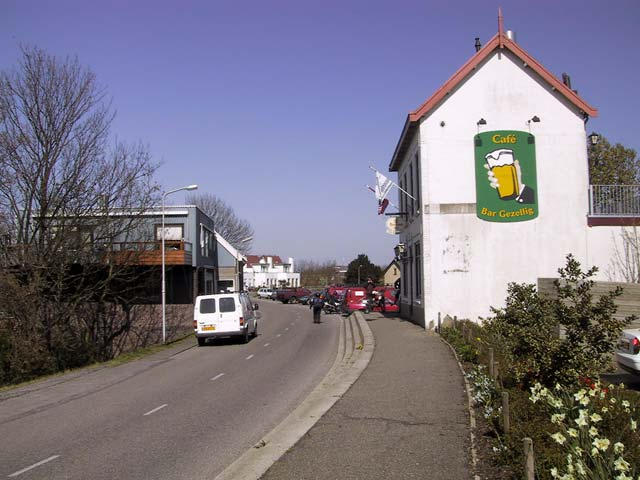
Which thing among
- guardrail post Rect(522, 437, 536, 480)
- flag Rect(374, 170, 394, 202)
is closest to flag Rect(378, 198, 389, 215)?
flag Rect(374, 170, 394, 202)

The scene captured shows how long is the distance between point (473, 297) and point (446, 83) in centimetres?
779

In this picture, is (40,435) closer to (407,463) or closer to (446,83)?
(407,463)

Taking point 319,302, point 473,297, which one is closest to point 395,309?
point 319,302

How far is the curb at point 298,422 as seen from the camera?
682cm

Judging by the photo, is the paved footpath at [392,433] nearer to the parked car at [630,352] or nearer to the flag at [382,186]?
the parked car at [630,352]

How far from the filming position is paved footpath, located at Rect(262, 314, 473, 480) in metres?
6.59

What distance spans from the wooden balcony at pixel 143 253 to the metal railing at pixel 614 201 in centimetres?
1949

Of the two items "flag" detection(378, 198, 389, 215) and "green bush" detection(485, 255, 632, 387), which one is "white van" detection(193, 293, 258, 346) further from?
"green bush" detection(485, 255, 632, 387)

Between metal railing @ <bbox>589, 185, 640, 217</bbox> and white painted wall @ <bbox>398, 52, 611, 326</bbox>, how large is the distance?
1.77 ft

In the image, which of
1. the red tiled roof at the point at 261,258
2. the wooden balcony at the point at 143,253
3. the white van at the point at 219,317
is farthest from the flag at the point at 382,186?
the red tiled roof at the point at 261,258

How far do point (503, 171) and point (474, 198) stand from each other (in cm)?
143

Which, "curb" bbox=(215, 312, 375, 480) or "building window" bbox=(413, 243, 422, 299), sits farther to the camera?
"building window" bbox=(413, 243, 422, 299)

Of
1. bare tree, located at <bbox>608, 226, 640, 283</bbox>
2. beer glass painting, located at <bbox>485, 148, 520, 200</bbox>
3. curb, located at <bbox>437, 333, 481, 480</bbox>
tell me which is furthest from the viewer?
beer glass painting, located at <bbox>485, 148, 520, 200</bbox>

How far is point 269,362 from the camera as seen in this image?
18.2 metres
